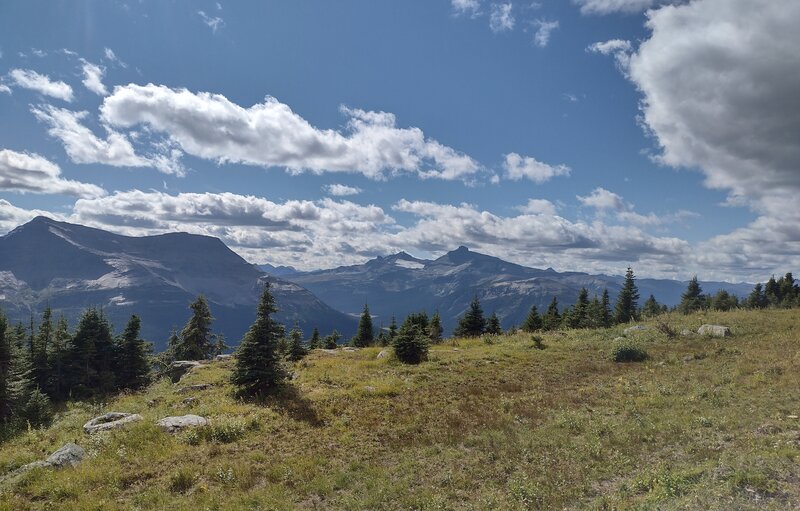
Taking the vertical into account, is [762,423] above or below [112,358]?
above

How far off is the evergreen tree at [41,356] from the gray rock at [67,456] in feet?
142

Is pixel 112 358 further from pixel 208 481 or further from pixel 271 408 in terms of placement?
pixel 208 481

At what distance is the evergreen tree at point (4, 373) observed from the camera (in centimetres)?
3431

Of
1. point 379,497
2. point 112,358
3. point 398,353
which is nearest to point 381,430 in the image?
point 379,497

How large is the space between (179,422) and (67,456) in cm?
401

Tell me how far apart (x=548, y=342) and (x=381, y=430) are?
24895 millimetres

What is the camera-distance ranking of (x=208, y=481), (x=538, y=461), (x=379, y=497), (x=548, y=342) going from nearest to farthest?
(x=379, y=497) → (x=208, y=481) → (x=538, y=461) → (x=548, y=342)

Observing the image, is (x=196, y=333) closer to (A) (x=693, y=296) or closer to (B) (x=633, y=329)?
(B) (x=633, y=329)

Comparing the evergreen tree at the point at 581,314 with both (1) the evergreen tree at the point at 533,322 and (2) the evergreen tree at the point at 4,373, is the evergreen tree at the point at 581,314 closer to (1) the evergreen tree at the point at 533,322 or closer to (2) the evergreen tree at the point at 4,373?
(1) the evergreen tree at the point at 533,322

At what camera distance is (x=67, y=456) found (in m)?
14.2

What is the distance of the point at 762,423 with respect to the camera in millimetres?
15578

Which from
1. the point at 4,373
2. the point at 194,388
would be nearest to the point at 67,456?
the point at 194,388

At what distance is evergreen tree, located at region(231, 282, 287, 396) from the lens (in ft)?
74.6

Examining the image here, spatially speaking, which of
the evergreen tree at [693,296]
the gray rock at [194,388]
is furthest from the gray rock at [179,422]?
the evergreen tree at [693,296]
